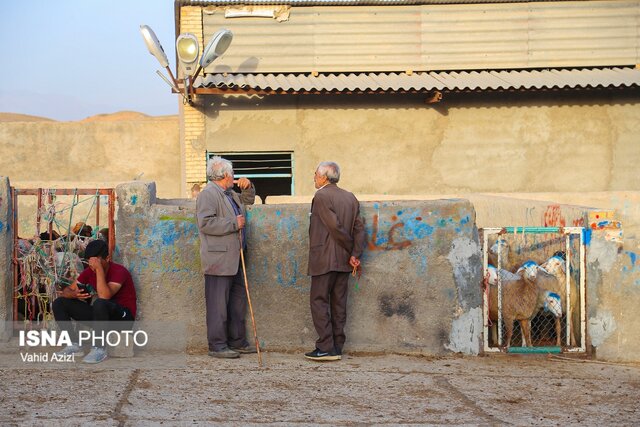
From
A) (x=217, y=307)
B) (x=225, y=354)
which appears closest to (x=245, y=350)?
(x=225, y=354)

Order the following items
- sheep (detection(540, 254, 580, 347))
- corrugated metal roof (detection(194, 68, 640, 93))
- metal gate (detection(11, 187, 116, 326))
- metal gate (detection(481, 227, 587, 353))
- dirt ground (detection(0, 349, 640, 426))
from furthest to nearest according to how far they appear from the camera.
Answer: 1. corrugated metal roof (detection(194, 68, 640, 93))
2. sheep (detection(540, 254, 580, 347))
3. metal gate (detection(481, 227, 587, 353))
4. metal gate (detection(11, 187, 116, 326))
5. dirt ground (detection(0, 349, 640, 426))

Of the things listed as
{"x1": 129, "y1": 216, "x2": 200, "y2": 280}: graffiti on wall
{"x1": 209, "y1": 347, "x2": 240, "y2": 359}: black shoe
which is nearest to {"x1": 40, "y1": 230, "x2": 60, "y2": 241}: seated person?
{"x1": 129, "y1": 216, "x2": 200, "y2": 280}: graffiti on wall

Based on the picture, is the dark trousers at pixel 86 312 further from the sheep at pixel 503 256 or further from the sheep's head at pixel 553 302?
the sheep's head at pixel 553 302

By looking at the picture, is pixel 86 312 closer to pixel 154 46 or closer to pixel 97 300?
pixel 97 300

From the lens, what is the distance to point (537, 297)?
317 inches

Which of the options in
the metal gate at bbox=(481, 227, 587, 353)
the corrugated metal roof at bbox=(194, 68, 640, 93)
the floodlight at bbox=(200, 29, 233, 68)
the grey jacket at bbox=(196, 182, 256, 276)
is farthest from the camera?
the corrugated metal roof at bbox=(194, 68, 640, 93)

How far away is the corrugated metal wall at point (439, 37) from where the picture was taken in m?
14.7

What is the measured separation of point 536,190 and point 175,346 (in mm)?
8583

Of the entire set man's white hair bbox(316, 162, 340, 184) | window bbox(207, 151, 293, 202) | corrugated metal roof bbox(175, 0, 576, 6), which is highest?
corrugated metal roof bbox(175, 0, 576, 6)

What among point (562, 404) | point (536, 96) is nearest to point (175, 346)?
point (562, 404)

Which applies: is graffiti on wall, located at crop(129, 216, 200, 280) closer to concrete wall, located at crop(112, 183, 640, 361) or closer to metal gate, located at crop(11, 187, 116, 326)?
concrete wall, located at crop(112, 183, 640, 361)

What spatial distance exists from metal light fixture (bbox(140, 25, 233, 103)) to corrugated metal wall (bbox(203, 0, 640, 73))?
1.43 m

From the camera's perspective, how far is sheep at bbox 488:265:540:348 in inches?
316

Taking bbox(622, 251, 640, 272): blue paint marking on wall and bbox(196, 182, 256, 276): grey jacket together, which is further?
bbox(622, 251, 640, 272): blue paint marking on wall
